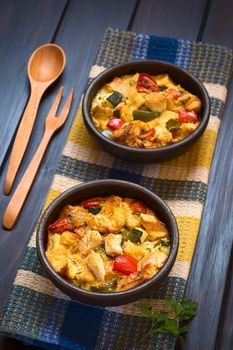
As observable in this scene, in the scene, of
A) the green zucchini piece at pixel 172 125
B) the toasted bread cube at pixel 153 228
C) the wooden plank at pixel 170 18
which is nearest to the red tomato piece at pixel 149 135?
the green zucchini piece at pixel 172 125

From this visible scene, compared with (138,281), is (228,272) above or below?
above

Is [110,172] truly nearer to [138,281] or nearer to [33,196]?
[33,196]

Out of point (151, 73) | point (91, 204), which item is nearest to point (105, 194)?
point (91, 204)

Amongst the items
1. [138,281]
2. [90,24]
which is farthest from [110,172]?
[90,24]

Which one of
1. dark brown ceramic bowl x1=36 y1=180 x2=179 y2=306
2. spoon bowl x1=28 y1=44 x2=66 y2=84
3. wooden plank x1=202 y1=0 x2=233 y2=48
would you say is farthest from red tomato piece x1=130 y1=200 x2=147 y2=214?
wooden plank x1=202 y1=0 x2=233 y2=48

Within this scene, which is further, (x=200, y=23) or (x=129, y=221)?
(x=200, y=23)

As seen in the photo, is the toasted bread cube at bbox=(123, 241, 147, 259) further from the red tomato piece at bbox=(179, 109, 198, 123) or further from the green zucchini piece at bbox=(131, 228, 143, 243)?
the red tomato piece at bbox=(179, 109, 198, 123)
